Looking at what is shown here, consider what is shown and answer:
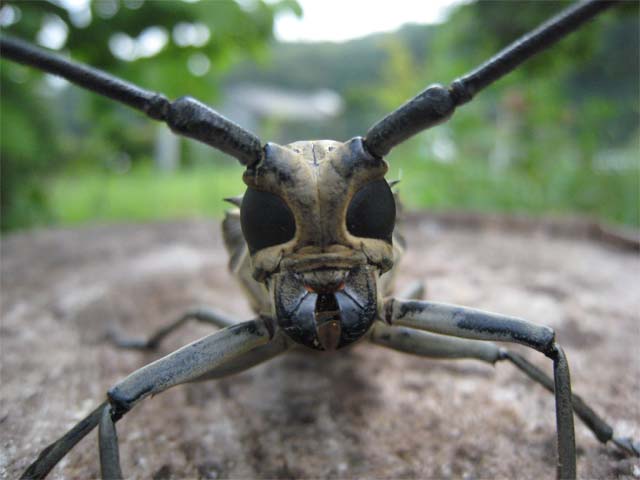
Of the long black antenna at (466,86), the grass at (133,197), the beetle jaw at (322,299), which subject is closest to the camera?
the long black antenna at (466,86)

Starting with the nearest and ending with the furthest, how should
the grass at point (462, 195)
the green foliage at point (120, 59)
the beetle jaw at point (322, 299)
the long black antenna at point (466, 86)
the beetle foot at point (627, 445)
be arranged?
the long black antenna at point (466, 86), the beetle jaw at point (322, 299), the beetle foot at point (627, 445), the green foliage at point (120, 59), the grass at point (462, 195)

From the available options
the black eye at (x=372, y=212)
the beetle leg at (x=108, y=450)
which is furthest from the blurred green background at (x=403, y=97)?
the beetle leg at (x=108, y=450)

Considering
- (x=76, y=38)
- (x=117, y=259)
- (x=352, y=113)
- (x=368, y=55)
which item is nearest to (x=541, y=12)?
(x=76, y=38)

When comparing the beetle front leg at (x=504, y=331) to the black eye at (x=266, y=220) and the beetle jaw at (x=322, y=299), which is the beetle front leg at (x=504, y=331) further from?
the black eye at (x=266, y=220)

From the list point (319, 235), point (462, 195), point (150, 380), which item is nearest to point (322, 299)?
point (319, 235)

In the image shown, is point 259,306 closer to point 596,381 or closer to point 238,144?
point 238,144

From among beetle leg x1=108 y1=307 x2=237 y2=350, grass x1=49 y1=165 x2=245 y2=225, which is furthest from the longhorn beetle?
grass x1=49 y1=165 x2=245 y2=225

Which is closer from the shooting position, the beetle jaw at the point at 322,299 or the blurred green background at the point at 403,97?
the beetle jaw at the point at 322,299
